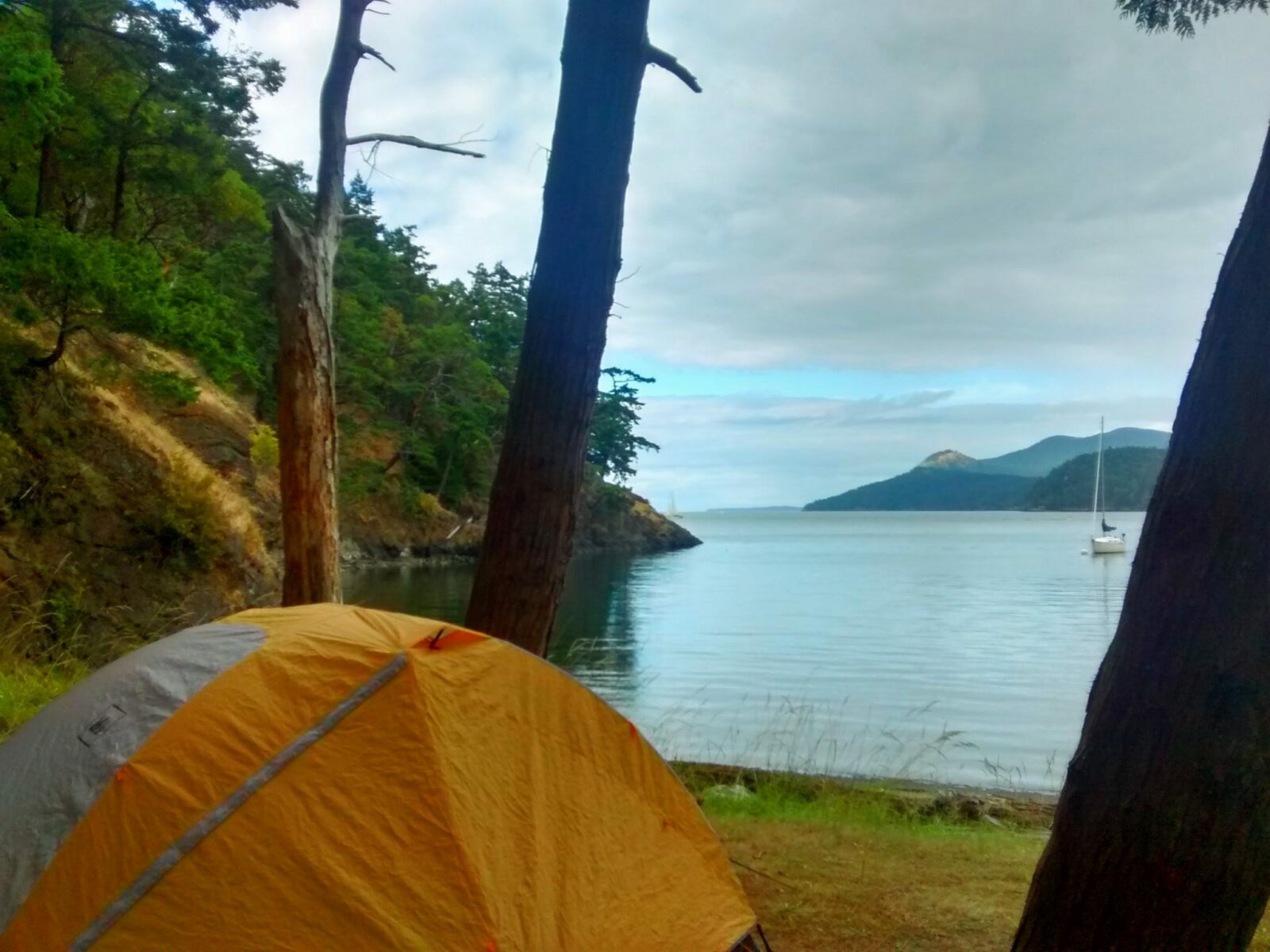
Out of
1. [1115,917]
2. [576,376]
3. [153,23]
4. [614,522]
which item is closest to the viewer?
[1115,917]

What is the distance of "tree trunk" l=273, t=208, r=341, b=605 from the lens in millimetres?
7309

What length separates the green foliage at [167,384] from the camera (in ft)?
34.0

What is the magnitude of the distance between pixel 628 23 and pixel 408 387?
3894 cm

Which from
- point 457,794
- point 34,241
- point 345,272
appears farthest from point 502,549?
point 345,272

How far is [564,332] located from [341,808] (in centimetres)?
230

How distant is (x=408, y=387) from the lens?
42656 mm

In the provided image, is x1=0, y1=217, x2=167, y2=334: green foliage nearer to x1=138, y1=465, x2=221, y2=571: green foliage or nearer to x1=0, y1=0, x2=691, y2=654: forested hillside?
x1=0, y1=0, x2=691, y2=654: forested hillside

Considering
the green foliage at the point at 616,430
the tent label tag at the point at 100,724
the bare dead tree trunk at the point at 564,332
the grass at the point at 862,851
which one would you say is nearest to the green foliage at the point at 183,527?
the grass at the point at 862,851

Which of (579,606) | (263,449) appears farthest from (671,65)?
(579,606)

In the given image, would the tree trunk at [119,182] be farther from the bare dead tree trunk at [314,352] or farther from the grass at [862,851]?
the grass at [862,851]

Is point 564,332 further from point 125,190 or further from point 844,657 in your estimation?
point 844,657

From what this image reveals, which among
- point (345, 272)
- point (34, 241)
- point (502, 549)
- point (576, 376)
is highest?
point (345, 272)

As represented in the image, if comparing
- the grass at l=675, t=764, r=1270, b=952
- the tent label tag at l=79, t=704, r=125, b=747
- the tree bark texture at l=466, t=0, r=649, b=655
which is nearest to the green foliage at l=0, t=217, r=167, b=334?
the tree bark texture at l=466, t=0, r=649, b=655

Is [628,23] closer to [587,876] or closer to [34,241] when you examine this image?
[587,876]
